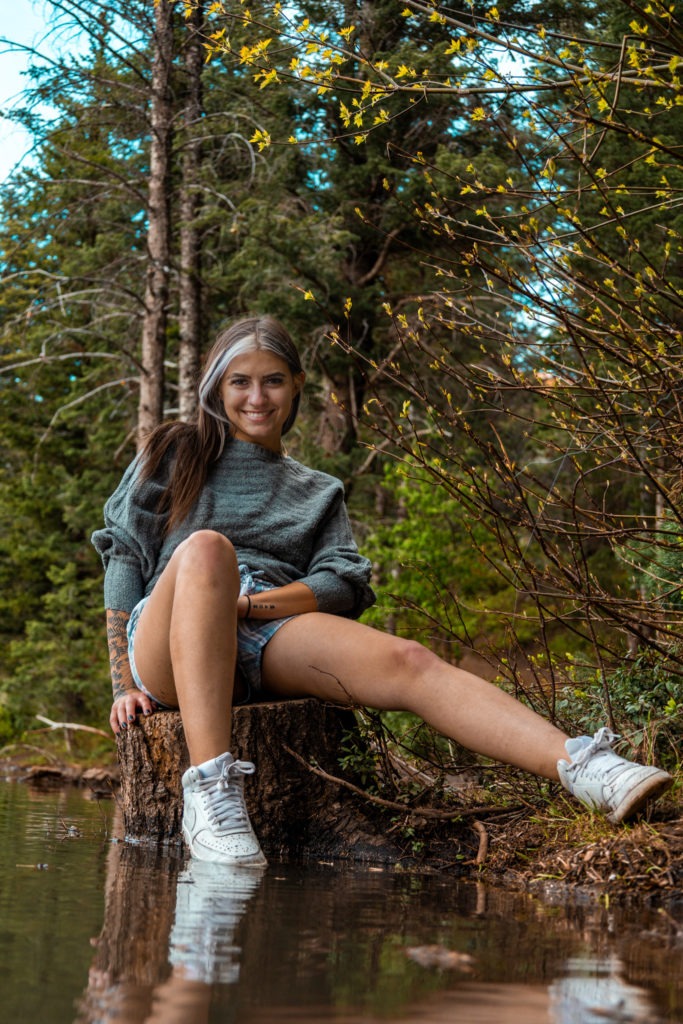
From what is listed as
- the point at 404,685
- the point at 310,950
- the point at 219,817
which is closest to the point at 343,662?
the point at 404,685

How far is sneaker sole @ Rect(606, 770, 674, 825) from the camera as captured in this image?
2.91m

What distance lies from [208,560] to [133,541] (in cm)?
72

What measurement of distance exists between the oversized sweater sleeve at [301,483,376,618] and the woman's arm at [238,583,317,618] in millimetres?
45

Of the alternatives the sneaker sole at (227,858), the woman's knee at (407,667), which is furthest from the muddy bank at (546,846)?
the sneaker sole at (227,858)

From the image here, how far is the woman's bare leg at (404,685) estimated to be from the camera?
3.21 metres

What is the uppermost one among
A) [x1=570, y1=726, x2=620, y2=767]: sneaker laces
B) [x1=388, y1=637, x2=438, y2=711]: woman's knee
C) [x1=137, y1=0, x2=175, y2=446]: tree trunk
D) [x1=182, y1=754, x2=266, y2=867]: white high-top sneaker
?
[x1=137, y1=0, x2=175, y2=446]: tree trunk

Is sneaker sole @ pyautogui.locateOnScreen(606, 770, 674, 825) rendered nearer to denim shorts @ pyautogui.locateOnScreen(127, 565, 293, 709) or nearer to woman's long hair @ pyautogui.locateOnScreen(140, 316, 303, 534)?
denim shorts @ pyautogui.locateOnScreen(127, 565, 293, 709)

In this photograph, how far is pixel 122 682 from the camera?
4.07m

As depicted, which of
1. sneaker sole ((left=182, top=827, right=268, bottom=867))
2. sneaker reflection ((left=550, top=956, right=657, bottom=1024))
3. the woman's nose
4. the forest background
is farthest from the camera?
the forest background

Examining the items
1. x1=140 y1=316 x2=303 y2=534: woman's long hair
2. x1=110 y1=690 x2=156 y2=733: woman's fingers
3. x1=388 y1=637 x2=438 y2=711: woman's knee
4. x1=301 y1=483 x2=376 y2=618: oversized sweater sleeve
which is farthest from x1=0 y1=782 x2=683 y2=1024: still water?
x1=140 y1=316 x2=303 y2=534: woman's long hair

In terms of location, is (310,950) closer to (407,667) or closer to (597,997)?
(597,997)

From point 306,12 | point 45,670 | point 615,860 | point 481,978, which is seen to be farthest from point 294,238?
point 481,978

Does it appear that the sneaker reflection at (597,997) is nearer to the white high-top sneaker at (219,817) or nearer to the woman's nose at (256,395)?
the white high-top sneaker at (219,817)

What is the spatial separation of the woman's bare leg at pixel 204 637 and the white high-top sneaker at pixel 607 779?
0.96 m
